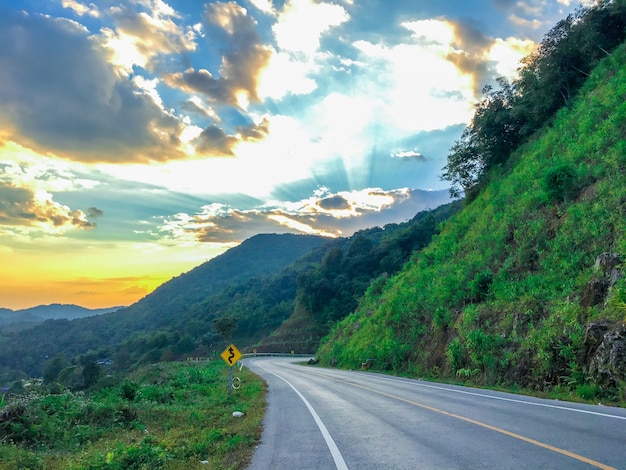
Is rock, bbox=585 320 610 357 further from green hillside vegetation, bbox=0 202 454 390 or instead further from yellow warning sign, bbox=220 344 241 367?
green hillside vegetation, bbox=0 202 454 390

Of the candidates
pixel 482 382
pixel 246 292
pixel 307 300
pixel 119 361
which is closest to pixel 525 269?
pixel 482 382

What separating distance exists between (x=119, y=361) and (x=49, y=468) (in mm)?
121853

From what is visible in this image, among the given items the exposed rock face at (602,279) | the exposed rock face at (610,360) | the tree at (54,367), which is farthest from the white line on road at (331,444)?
the tree at (54,367)

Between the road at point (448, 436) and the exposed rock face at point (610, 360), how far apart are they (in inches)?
76.5

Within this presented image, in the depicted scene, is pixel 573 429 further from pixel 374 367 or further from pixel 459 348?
pixel 374 367

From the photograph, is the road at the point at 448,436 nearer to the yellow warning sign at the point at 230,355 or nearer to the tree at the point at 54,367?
the yellow warning sign at the point at 230,355

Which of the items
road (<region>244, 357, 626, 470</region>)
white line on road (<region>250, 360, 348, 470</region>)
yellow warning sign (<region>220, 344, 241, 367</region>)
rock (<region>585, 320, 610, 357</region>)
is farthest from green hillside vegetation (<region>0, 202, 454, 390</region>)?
rock (<region>585, 320, 610, 357</region>)

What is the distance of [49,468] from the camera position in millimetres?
8625

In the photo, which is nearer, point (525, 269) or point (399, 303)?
point (525, 269)

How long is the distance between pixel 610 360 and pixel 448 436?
731cm

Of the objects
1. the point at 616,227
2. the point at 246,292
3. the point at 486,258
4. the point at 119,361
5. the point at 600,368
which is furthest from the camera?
the point at 246,292

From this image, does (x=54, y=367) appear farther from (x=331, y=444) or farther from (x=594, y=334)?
(x=594, y=334)

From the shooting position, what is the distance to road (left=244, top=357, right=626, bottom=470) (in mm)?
6172

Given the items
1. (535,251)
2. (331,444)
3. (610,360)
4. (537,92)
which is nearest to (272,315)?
(537,92)
